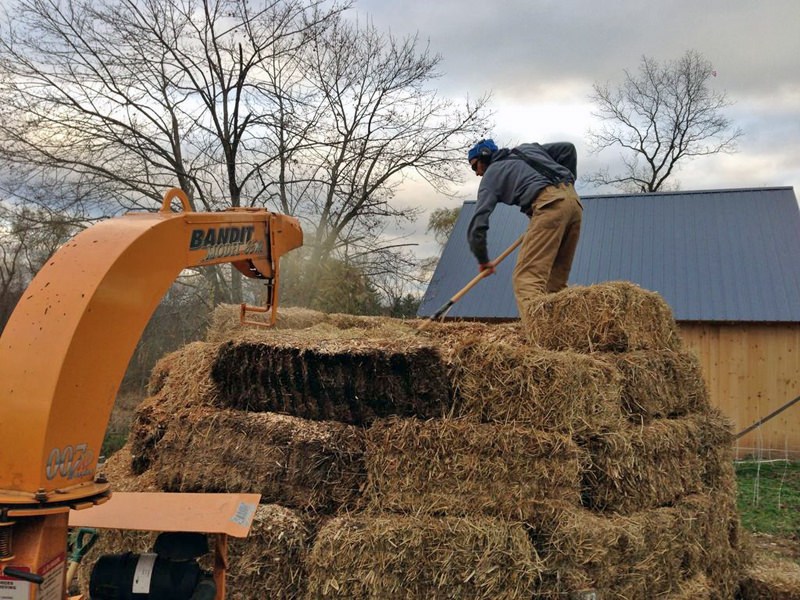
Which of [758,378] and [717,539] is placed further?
[758,378]

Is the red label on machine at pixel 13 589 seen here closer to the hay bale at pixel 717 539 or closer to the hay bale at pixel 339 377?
the hay bale at pixel 339 377

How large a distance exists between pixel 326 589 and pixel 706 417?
11.3 feet

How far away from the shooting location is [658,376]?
4930mm

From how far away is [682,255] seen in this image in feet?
47.1

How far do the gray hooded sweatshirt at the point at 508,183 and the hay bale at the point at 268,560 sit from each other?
→ 9.29ft

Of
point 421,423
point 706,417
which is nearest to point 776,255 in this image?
point 706,417

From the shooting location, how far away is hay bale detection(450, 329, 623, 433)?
402 centimetres

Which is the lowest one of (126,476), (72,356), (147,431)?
(126,476)

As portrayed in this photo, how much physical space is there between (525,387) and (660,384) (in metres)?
1.45

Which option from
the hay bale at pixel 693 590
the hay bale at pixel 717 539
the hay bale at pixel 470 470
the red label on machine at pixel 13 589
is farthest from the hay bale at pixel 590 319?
the red label on machine at pixel 13 589

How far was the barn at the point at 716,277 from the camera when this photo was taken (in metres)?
12.2

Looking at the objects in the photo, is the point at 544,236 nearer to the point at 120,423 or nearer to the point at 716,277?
the point at 716,277

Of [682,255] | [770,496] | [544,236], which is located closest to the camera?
[544,236]

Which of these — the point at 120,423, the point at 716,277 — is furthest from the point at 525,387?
the point at 120,423
